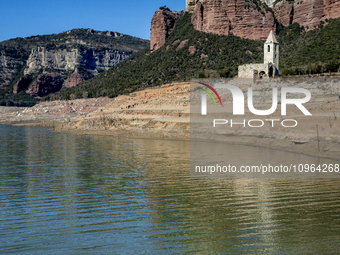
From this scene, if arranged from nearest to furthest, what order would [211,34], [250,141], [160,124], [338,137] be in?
[338,137], [250,141], [160,124], [211,34]

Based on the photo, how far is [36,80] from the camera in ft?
600

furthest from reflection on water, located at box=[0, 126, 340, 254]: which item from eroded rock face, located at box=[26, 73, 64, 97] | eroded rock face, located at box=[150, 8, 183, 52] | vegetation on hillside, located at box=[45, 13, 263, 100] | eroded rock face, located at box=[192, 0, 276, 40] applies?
eroded rock face, located at box=[26, 73, 64, 97]

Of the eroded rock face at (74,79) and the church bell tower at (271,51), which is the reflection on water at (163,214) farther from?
the eroded rock face at (74,79)

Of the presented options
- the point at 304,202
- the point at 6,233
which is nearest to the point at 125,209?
the point at 6,233

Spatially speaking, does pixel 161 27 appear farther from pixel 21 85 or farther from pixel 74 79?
pixel 21 85

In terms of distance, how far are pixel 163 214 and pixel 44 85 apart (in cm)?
18666

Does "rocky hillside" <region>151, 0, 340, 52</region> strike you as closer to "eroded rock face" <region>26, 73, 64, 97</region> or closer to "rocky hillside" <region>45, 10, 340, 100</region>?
"rocky hillside" <region>45, 10, 340, 100</region>

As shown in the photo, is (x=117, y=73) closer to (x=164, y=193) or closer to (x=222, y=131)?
(x=222, y=131)

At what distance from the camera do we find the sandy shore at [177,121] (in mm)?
29109

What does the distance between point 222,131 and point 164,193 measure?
86.7ft

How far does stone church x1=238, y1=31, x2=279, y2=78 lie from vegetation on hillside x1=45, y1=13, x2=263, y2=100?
7263 millimetres

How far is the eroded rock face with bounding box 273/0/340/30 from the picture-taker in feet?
269

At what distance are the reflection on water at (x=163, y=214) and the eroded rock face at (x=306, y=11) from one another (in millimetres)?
77981

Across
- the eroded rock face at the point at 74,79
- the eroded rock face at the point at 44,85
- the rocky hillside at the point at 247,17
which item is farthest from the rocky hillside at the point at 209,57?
the eroded rock face at the point at 44,85
